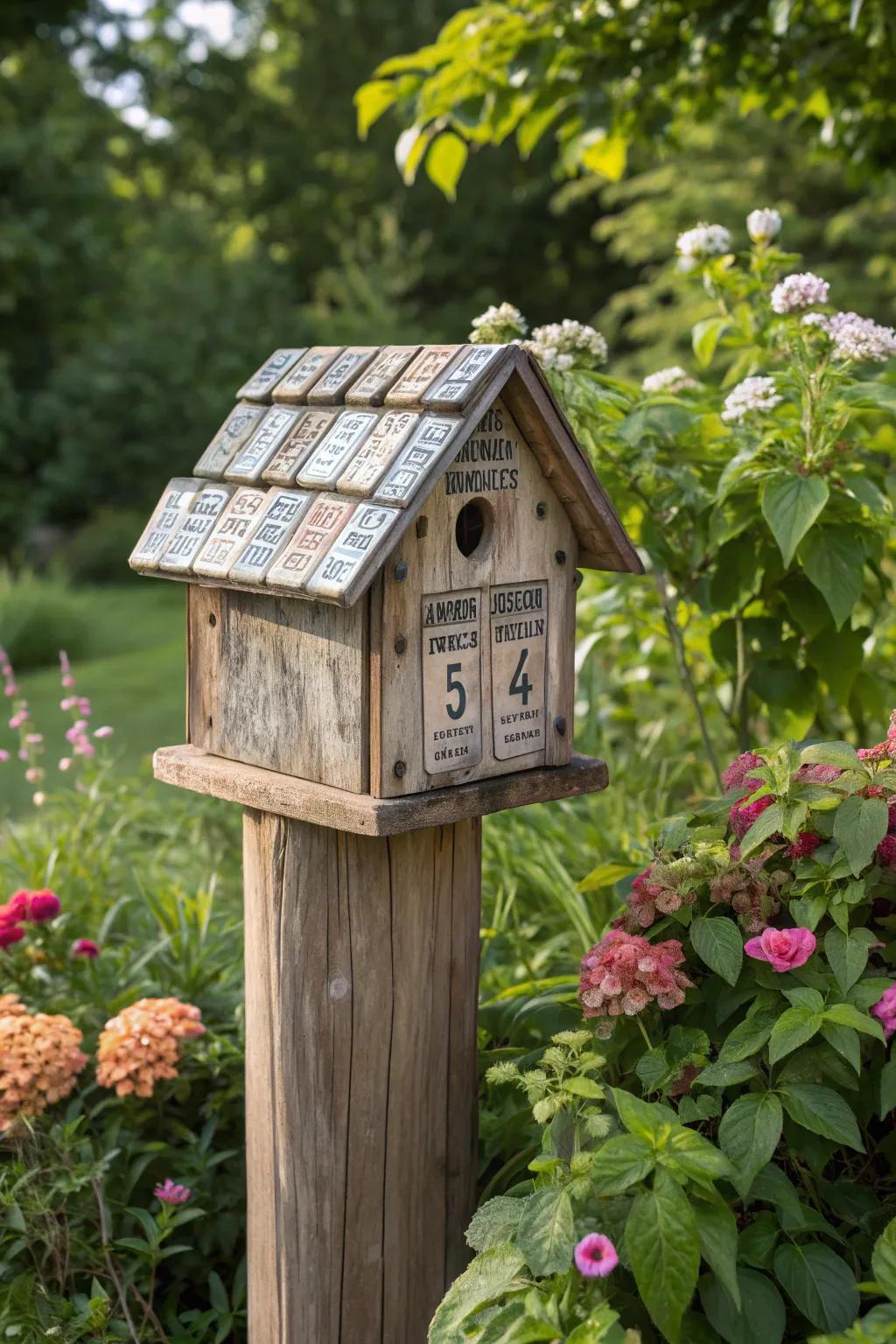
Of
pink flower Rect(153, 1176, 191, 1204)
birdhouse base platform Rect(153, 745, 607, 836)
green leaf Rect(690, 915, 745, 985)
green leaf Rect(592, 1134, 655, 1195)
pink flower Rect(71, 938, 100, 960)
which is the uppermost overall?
birdhouse base platform Rect(153, 745, 607, 836)

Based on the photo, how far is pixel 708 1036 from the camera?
7.25 feet

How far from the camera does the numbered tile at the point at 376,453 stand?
82.8 inches

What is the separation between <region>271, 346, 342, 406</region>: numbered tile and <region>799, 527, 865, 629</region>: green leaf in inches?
41.9

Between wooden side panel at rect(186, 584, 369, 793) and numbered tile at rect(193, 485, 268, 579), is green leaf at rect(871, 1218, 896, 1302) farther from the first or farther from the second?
numbered tile at rect(193, 485, 268, 579)

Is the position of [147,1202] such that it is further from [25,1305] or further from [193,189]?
[193,189]

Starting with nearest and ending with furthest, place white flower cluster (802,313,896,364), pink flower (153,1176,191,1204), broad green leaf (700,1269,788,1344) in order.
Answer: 1. broad green leaf (700,1269,788,1344)
2. pink flower (153,1176,191,1204)
3. white flower cluster (802,313,896,364)

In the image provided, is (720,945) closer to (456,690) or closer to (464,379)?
(456,690)

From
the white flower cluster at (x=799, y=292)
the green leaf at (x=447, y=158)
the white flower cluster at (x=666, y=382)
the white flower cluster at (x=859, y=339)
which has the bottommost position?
the white flower cluster at (x=859, y=339)

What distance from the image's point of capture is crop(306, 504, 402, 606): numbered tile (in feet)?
6.52

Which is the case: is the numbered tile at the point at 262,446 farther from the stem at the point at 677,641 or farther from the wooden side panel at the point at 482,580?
the stem at the point at 677,641

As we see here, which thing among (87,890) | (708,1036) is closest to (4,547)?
(87,890)

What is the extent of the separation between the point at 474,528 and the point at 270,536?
347mm

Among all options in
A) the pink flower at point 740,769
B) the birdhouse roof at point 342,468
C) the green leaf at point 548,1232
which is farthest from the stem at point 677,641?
the green leaf at point 548,1232

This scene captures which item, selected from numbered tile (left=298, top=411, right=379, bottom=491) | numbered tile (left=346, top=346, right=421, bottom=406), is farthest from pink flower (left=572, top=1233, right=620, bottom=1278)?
numbered tile (left=346, top=346, right=421, bottom=406)
